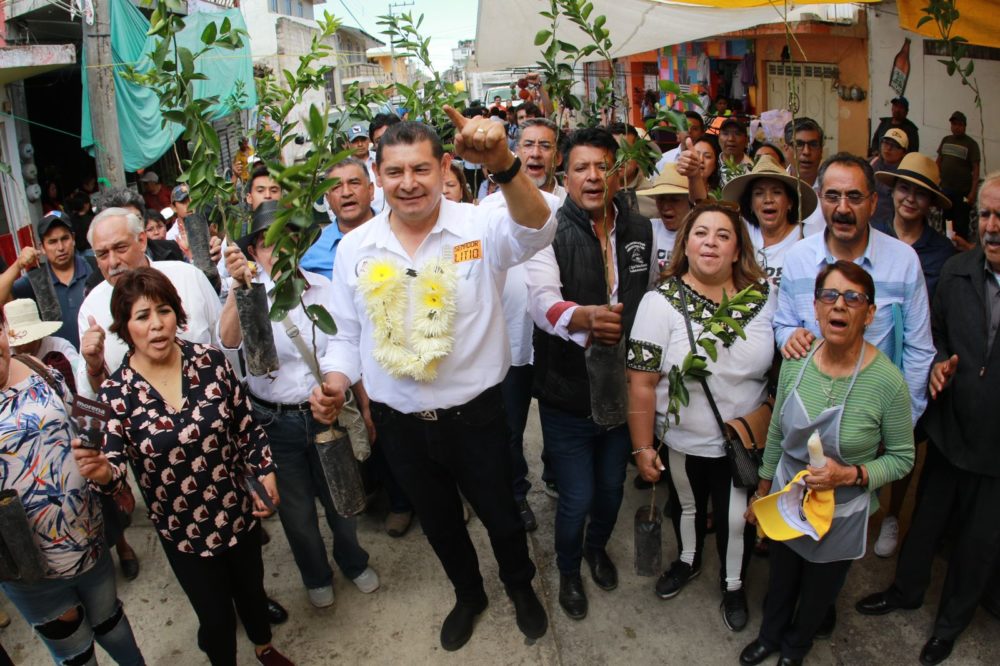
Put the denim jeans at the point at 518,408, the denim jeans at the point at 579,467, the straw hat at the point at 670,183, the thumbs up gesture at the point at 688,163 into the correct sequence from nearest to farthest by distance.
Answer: the denim jeans at the point at 579,467 → the thumbs up gesture at the point at 688,163 → the denim jeans at the point at 518,408 → the straw hat at the point at 670,183

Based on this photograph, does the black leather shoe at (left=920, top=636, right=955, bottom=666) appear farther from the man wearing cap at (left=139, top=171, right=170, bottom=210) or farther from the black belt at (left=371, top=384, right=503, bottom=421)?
the man wearing cap at (left=139, top=171, right=170, bottom=210)

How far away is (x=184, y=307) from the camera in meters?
3.47

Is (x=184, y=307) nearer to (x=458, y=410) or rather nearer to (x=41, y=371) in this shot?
(x=41, y=371)

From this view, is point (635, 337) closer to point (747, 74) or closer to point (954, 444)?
point (954, 444)

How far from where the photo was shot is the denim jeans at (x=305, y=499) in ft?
11.1

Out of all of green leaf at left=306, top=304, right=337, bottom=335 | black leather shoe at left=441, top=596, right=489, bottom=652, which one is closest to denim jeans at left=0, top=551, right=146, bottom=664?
black leather shoe at left=441, top=596, right=489, bottom=652

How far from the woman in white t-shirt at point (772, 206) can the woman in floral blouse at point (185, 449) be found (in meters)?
2.58

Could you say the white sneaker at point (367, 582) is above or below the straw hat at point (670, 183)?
below

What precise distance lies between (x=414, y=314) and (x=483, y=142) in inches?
30.0

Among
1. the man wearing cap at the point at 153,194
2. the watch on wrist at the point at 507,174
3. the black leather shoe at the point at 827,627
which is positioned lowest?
the black leather shoe at the point at 827,627

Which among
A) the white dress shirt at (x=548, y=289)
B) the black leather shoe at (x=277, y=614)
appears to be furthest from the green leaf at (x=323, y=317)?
the black leather shoe at (x=277, y=614)

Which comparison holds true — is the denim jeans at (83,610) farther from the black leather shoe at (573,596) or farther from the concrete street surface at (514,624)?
the black leather shoe at (573,596)

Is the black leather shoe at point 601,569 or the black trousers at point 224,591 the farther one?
the black leather shoe at point 601,569

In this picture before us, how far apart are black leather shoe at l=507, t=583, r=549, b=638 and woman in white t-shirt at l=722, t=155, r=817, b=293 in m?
1.92
